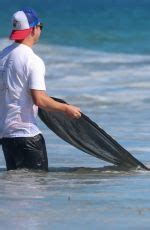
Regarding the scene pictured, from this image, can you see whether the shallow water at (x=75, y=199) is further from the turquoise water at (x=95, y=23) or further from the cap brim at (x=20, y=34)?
the turquoise water at (x=95, y=23)

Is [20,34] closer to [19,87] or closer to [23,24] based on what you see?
[23,24]

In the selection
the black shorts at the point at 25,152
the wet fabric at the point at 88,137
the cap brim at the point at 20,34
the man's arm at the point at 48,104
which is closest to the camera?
the man's arm at the point at 48,104

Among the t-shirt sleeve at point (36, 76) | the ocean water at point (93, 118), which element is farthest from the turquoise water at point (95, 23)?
the t-shirt sleeve at point (36, 76)

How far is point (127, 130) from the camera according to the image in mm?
10375

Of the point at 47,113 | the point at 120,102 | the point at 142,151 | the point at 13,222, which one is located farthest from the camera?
the point at 120,102

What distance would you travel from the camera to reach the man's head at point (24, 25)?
6.75 metres

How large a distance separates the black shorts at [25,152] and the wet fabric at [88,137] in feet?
1.65

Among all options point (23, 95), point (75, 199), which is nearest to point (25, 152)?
point (23, 95)

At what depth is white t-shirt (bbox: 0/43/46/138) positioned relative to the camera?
6664 mm

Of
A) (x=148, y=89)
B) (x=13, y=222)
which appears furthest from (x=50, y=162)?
(x=148, y=89)

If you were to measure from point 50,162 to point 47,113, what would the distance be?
1.19m

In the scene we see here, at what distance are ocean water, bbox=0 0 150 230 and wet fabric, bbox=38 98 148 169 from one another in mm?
113

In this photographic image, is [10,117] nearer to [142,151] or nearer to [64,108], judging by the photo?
[64,108]

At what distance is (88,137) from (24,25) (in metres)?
1.16
